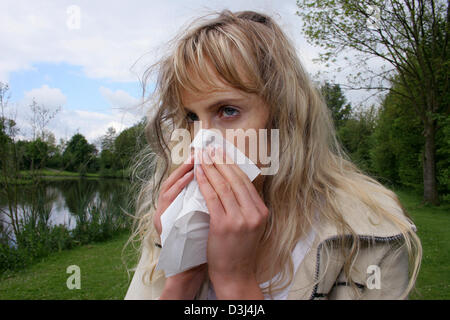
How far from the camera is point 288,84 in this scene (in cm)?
152

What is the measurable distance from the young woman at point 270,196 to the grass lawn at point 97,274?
306 cm

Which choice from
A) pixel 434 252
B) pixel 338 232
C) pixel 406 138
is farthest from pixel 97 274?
pixel 406 138

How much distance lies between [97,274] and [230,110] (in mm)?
5440

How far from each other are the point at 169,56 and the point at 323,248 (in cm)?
126

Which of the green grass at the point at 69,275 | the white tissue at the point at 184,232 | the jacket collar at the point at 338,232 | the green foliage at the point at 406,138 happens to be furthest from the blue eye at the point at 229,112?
the green foliage at the point at 406,138

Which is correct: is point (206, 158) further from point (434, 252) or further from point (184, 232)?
point (434, 252)

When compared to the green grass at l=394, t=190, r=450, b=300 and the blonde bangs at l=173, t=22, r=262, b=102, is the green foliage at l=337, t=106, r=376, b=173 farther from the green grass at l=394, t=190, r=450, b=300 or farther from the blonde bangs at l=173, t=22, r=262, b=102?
the blonde bangs at l=173, t=22, r=262, b=102

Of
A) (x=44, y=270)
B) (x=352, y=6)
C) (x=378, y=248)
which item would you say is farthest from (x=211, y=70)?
(x=352, y=6)

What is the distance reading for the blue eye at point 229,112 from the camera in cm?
141

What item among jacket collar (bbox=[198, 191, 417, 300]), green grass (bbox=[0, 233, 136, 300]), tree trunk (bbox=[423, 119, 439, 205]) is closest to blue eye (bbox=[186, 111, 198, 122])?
jacket collar (bbox=[198, 191, 417, 300])

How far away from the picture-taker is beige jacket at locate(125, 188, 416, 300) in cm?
117

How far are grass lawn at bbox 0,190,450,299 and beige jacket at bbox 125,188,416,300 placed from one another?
3.06 meters

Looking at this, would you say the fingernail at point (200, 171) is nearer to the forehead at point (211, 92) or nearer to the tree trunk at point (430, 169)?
the forehead at point (211, 92)
